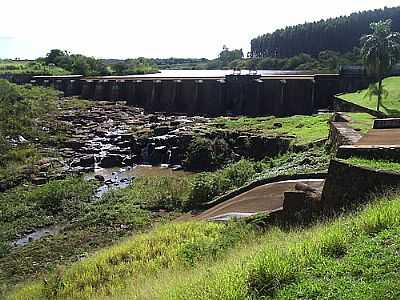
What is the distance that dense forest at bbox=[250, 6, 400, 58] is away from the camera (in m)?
95.0

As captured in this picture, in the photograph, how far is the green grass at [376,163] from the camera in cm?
1007

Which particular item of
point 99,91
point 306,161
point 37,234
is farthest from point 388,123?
point 99,91

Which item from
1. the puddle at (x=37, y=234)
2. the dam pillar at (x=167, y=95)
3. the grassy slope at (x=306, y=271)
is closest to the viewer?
the grassy slope at (x=306, y=271)

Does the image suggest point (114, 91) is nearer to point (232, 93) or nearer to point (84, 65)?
point (232, 93)

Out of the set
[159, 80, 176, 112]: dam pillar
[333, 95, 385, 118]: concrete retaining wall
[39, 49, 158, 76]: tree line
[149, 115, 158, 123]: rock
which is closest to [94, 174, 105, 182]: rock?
[149, 115, 158, 123]: rock

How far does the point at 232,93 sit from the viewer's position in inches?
1933

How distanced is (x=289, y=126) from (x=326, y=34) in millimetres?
74568

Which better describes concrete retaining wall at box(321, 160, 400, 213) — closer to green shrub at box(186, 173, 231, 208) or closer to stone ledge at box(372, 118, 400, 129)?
stone ledge at box(372, 118, 400, 129)

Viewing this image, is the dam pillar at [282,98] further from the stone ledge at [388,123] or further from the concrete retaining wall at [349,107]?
the stone ledge at [388,123]

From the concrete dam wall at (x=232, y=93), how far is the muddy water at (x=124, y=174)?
16.9 m

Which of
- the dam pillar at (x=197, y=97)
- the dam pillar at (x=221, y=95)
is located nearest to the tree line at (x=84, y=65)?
the dam pillar at (x=197, y=97)

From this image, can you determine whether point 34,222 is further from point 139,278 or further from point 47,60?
point 47,60

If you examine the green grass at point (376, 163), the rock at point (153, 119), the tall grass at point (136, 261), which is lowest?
the tall grass at point (136, 261)

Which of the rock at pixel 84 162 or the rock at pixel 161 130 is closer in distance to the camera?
the rock at pixel 84 162
